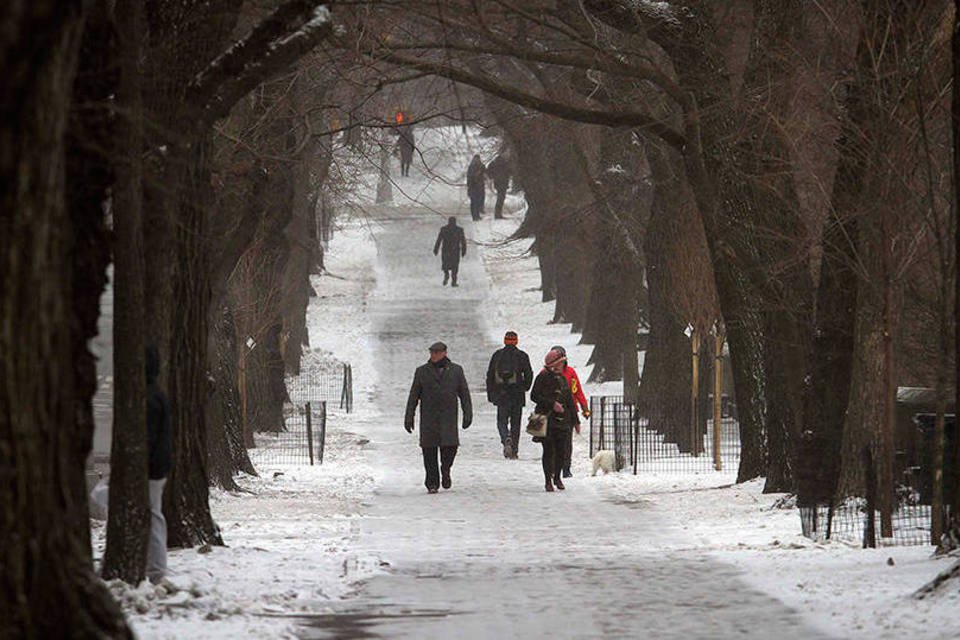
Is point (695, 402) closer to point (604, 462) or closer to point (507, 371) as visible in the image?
point (507, 371)

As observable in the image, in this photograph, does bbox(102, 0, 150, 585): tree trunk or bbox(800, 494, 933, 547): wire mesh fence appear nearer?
bbox(102, 0, 150, 585): tree trunk

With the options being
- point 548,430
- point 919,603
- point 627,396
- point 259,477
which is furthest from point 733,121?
point 627,396

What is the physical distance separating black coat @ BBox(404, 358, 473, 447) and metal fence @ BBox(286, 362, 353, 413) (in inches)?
577

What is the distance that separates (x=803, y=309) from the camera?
19.4 m

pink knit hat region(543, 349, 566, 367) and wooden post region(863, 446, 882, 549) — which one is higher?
pink knit hat region(543, 349, 566, 367)

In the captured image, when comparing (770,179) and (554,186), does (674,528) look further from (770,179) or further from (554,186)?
(554,186)

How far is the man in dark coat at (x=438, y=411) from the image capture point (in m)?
21.6

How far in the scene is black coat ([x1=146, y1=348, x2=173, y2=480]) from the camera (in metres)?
12.2

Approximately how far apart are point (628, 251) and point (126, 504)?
85.8 feet

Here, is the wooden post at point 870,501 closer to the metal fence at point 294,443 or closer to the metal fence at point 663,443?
the metal fence at point 663,443

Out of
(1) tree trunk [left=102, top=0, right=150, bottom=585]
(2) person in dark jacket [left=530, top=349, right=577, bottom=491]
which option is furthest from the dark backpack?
(1) tree trunk [left=102, top=0, right=150, bottom=585]

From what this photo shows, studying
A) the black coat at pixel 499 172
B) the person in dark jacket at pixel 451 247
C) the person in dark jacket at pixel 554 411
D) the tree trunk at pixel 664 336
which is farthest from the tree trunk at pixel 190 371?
the black coat at pixel 499 172

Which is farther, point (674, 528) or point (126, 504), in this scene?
point (674, 528)

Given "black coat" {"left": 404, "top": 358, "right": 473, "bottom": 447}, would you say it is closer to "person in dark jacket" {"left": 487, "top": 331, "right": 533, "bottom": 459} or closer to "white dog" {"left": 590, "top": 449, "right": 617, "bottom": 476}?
"white dog" {"left": 590, "top": 449, "right": 617, "bottom": 476}
